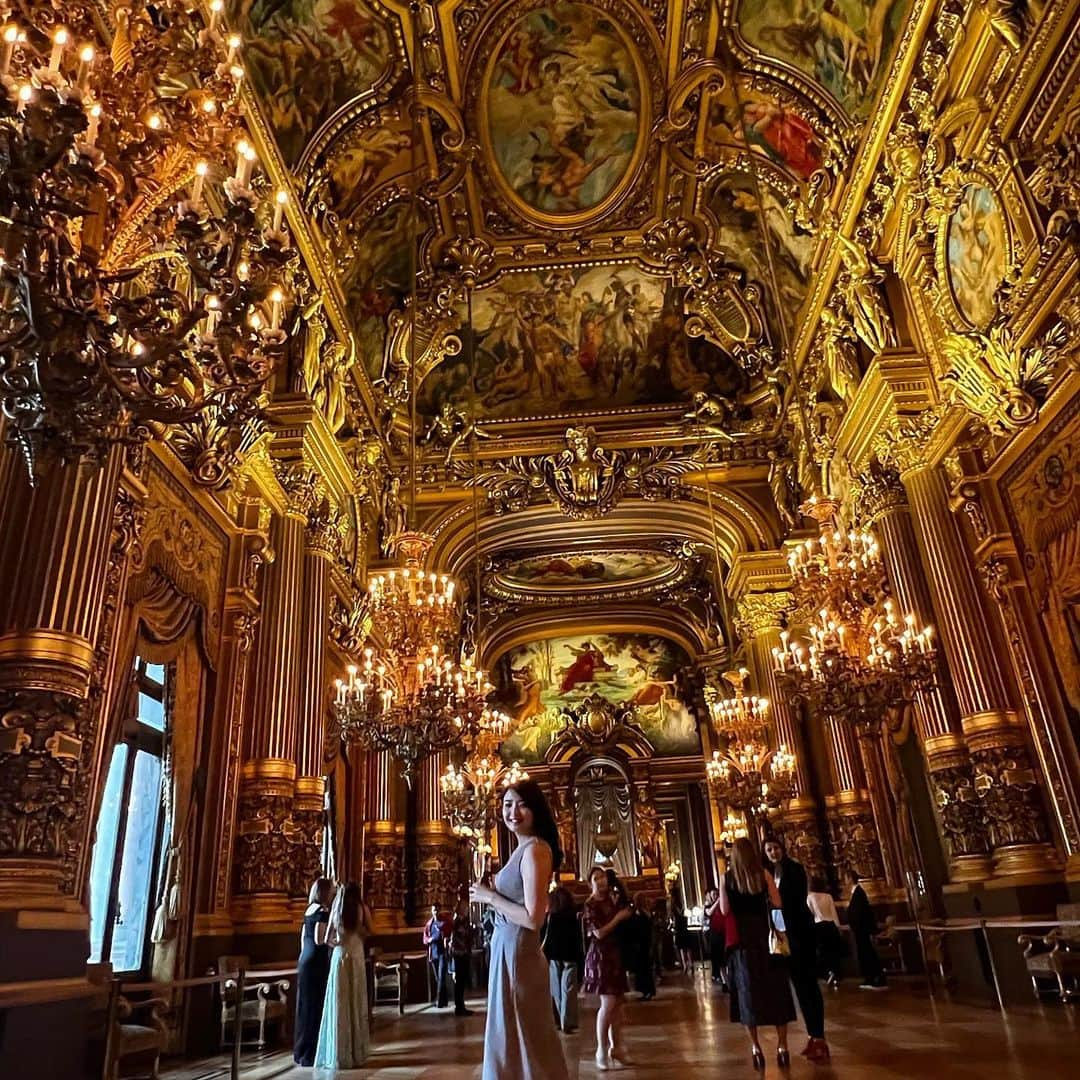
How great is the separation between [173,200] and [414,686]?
169 inches

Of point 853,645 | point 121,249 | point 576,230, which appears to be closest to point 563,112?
point 576,230

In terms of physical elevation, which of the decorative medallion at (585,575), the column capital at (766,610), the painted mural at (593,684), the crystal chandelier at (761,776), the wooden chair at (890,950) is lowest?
the wooden chair at (890,950)

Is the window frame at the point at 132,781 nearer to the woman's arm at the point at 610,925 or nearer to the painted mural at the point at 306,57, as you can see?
the woman's arm at the point at 610,925

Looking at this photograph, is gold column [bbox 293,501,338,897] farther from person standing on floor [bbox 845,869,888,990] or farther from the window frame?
person standing on floor [bbox 845,869,888,990]

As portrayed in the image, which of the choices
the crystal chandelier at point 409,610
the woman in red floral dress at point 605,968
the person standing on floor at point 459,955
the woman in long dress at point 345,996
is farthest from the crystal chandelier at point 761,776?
the woman in long dress at point 345,996

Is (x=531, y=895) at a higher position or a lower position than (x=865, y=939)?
higher

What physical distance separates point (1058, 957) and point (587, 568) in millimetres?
14813

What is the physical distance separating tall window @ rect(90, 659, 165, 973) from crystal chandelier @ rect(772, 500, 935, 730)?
577 centimetres

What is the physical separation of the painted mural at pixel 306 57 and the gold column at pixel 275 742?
13.5ft

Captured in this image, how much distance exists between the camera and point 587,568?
68.3 ft

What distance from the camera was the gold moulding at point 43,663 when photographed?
176 inches

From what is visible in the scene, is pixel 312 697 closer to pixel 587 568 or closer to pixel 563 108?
pixel 563 108

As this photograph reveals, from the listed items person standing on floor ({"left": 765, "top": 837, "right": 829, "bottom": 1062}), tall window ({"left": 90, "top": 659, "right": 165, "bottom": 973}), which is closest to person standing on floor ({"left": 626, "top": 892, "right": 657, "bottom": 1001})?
person standing on floor ({"left": 765, "top": 837, "right": 829, "bottom": 1062})

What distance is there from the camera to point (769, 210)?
11859mm
